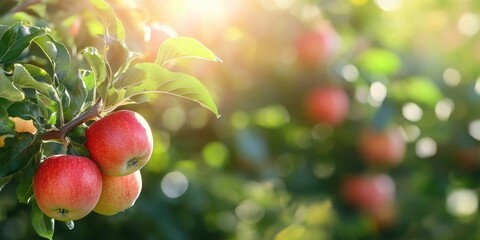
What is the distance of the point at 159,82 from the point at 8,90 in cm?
23

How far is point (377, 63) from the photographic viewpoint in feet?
13.3

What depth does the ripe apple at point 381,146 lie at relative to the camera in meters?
4.26

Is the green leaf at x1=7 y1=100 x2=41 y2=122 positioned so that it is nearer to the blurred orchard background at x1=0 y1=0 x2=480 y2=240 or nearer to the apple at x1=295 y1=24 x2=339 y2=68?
the blurred orchard background at x1=0 y1=0 x2=480 y2=240

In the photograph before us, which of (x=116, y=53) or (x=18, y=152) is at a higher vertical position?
(x=116, y=53)

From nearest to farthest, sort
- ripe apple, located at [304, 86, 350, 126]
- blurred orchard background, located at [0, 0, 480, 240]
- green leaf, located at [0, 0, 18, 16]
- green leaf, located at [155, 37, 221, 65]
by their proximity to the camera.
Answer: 1. green leaf, located at [155, 37, 221, 65]
2. green leaf, located at [0, 0, 18, 16]
3. blurred orchard background, located at [0, 0, 480, 240]
4. ripe apple, located at [304, 86, 350, 126]

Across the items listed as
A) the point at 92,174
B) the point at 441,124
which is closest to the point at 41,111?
the point at 92,174

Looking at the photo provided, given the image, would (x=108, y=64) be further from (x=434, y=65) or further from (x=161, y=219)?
Result: (x=434, y=65)

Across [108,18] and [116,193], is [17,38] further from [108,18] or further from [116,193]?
[116,193]

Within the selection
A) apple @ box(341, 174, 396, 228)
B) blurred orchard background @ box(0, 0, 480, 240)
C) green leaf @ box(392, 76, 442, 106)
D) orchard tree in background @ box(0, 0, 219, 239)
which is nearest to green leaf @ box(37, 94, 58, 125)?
orchard tree in background @ box(0, 0, 219, 239)

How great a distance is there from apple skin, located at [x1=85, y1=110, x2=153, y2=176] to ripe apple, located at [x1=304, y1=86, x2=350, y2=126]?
8.28ft

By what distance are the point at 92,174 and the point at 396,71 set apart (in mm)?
2860

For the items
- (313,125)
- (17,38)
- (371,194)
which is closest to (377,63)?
(313,125)

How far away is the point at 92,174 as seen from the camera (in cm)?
147

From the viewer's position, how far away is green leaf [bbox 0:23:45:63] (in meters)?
1.46
